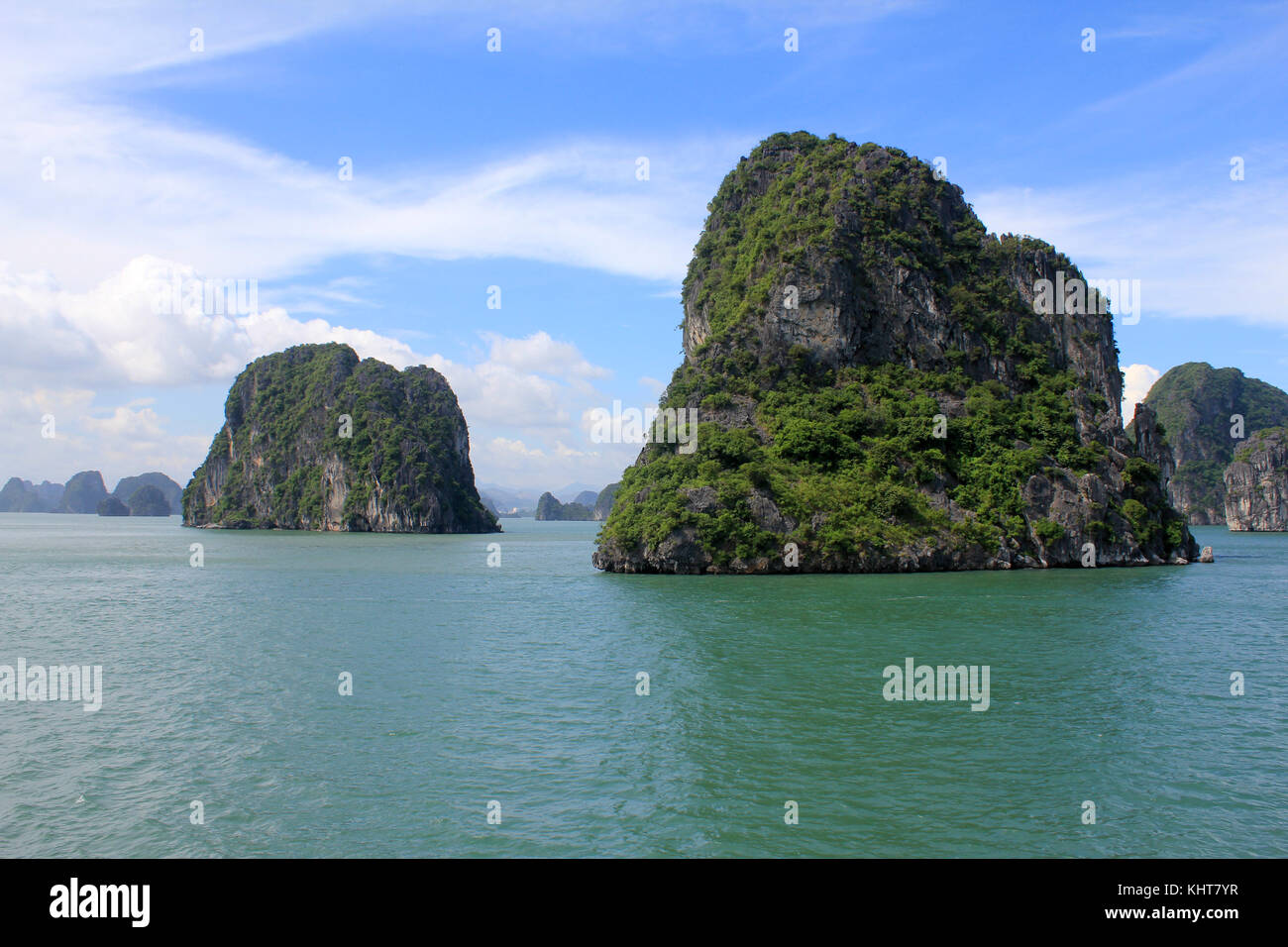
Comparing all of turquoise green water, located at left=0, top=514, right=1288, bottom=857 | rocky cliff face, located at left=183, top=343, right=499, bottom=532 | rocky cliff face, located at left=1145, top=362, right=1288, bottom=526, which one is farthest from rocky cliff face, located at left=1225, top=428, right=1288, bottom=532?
rocky cliff face, located at left=183, top=343, right=499, bottom=532

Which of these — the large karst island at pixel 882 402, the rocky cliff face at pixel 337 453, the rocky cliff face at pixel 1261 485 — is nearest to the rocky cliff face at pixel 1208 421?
the rocky cliff face at pixel 1261 485

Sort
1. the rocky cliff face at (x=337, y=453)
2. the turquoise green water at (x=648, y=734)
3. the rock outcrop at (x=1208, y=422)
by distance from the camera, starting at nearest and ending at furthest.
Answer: the turquoise green water at (x=648, y=734)
the rocky cliff face at (x=337, y=453)
the rock outcrop at (x=1208, y=422)

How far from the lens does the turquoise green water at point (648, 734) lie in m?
12.6

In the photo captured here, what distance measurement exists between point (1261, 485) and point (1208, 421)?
46615mm

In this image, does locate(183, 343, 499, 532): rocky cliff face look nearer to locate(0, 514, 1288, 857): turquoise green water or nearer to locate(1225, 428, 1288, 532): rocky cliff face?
locate(0, 514, 1288, 857): turquoise green water

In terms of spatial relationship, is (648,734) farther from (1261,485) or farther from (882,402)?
(1261,485)

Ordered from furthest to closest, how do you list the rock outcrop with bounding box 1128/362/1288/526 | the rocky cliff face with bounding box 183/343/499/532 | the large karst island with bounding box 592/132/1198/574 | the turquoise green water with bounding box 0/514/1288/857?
the rock outcrop with bounding box 1128/362/1288/526, the rocky cliff face with bounding box 183/343/499/532, the large karst island with bounding box 592/132/1198/574, the turquoise green water with bounding box 0/514/1288/857

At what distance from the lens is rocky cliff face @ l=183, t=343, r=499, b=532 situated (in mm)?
131625

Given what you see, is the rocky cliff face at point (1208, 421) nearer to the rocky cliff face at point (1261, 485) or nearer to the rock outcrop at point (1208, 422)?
the rock outcrop at point (1208, 422)

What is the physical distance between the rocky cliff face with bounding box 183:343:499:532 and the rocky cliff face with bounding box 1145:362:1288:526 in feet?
463

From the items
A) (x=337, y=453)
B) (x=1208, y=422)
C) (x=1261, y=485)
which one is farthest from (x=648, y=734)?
(x=1208, y=422)

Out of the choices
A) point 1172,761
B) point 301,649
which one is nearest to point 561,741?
point 1172,761

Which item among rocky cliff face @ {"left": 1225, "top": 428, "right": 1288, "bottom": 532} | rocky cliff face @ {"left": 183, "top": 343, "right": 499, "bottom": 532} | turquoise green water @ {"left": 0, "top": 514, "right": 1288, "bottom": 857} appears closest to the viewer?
turquoise green water @ {"left": 0, "top": 514, "right": 1288, "bottom": 857}

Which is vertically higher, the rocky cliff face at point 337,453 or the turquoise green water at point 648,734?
the rocky cliff face at point 337,453
